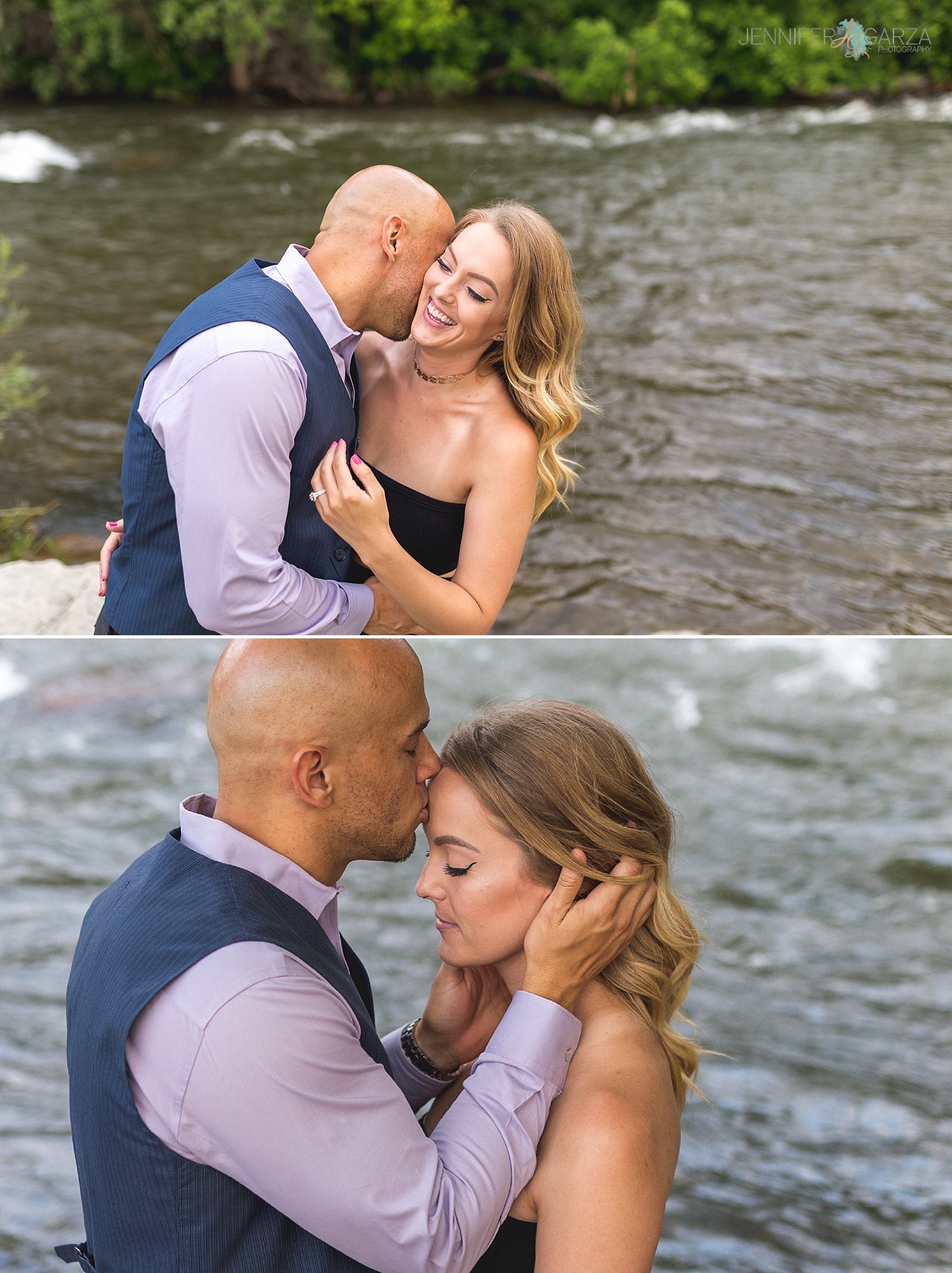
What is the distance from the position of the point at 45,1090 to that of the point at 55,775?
1.68m

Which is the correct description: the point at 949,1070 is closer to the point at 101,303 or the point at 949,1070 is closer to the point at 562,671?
the point at 562,671

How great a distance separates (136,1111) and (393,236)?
1.35 meters

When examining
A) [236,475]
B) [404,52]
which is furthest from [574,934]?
[404,52]

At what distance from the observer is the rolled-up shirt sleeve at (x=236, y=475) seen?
65.4 inches

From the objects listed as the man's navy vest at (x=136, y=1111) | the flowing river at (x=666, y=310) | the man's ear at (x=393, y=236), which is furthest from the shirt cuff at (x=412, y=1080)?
the flowing river at (x=666, y=310)

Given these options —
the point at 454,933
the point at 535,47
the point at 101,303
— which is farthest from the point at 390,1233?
the point at 535,47

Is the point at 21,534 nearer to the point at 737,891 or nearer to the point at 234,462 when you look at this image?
the point at 737,891

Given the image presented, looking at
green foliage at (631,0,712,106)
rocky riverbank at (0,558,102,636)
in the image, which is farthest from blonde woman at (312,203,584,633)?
green foliage at (631,0,712,106)

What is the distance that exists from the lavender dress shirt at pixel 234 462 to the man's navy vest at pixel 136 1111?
0.37 m

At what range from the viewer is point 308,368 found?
1.75 m

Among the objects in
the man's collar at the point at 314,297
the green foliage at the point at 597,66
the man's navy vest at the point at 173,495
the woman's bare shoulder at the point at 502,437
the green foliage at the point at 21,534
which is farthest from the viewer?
the green foliage at the point at 597,66

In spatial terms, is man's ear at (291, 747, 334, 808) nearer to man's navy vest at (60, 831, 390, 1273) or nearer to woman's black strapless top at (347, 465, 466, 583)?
man's navy vest at (60, 831, 390, 1273)

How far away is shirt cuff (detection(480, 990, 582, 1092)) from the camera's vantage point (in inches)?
60.6

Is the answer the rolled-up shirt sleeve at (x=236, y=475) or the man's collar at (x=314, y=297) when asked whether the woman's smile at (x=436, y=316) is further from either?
the rolled-up shirt sleeve at (x=236, y=475)
